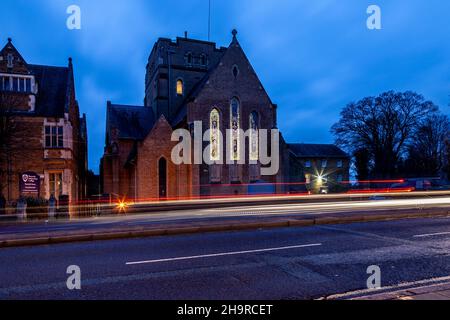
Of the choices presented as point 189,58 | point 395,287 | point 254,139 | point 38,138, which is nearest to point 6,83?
point 38,138

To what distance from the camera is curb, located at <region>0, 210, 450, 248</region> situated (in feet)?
31.4

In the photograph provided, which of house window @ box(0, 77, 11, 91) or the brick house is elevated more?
house window @ box(0, 77, 11, 91)

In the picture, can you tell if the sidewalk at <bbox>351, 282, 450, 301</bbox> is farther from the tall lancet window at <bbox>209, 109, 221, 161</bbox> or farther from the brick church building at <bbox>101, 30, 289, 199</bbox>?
the tall lancet window at <bbox>209, 109, 221, 161</bbox>

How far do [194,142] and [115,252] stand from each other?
25210 mm

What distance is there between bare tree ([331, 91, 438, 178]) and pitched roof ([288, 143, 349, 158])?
10113 mm

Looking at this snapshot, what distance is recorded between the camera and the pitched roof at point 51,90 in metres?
28.3

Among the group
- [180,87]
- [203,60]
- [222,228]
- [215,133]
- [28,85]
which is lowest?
[222,228]

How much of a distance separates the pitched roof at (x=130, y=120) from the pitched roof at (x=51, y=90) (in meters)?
8.02

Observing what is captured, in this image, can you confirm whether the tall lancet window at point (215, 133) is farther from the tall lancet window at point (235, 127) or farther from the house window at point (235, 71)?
the house window at point (235, 71)

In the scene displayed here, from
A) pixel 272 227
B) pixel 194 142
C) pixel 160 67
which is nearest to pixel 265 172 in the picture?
pixel 194 142

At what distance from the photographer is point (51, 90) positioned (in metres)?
30.3

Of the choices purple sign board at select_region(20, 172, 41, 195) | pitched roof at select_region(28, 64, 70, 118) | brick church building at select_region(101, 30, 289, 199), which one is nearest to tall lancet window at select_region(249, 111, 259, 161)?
brick church building at select_region(101, 30, 289, 199)

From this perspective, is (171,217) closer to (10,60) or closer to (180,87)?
(10,60)

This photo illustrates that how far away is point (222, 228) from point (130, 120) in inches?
1300
